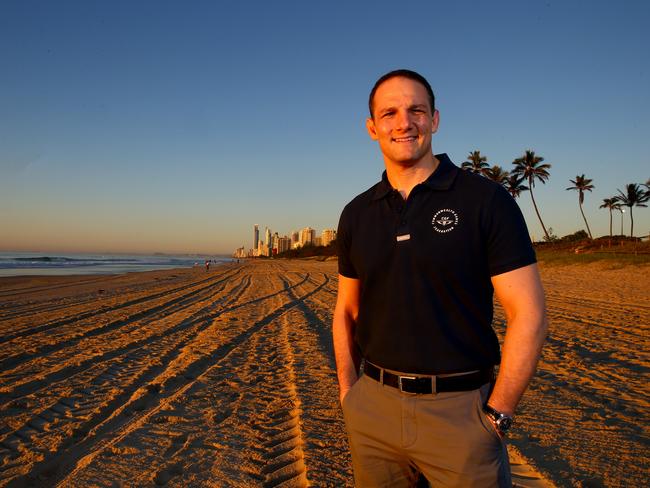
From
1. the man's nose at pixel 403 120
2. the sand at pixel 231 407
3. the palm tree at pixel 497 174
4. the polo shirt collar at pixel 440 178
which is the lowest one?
the sand at pixel 231 407

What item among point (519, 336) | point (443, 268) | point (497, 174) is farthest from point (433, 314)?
point (497, 174)

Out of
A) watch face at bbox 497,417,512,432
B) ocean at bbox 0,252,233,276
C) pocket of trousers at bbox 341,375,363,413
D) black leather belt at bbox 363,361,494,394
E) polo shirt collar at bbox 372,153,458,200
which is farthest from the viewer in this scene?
ocean at bbox 0,252,233,276

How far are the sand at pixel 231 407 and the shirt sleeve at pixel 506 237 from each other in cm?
230

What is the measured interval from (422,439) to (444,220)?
746 millimetres

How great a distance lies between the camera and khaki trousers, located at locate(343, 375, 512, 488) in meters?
1.35

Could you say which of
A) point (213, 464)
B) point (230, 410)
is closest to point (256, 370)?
point (230, 410)

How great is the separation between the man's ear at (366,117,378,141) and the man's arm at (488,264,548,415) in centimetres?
77

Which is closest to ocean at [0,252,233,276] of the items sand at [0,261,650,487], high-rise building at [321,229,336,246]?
sand at [0,261,650,487]

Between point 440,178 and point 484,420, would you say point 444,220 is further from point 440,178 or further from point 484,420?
point 484,420

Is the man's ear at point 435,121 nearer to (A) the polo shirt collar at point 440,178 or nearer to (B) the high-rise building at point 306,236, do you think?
(A) the polo shirt collar at point 440,178

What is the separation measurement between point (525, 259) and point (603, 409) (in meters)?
3.82

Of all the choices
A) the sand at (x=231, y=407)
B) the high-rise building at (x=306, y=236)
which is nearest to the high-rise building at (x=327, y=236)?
the high-rise building at (x=306, y=236)

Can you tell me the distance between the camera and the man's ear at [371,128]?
5.87ft

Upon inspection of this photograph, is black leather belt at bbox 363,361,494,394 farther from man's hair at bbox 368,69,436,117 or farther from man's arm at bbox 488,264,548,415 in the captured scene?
man's hair at bbox 368,69,436,117
